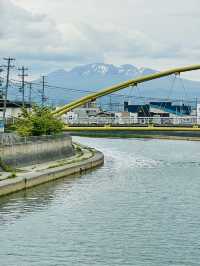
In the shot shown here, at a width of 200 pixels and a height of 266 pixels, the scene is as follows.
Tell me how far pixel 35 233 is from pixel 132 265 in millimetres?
7352

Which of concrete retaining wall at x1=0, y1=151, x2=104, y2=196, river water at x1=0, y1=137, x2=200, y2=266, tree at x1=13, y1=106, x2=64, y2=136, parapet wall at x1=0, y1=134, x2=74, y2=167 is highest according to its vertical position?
tree at x1=13, y1=106, x2=64, y2=136

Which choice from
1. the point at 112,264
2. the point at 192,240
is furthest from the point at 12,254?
the point at 192,240

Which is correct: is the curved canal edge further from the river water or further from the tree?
the tree

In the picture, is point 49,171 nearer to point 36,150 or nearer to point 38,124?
point 36,150

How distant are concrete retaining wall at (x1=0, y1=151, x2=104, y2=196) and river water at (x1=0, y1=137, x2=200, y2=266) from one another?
62 cm

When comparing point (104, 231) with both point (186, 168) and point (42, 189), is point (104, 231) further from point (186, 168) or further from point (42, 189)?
point (186, 168)

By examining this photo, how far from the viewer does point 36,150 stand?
67.4 metres

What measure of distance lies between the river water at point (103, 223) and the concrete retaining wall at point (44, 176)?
0.62 m

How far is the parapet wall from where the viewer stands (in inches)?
2352

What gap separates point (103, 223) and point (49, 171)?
70.7ft

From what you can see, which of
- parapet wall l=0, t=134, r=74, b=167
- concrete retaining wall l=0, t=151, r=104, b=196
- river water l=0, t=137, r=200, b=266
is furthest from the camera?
parapet wall l=0, t=134, r=74, b=167

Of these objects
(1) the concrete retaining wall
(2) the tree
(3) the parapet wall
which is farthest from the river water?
(2) the tree

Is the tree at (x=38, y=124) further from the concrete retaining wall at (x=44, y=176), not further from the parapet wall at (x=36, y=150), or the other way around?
the concrete retaining wall at (x=44, y=176)

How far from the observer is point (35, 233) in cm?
3522
